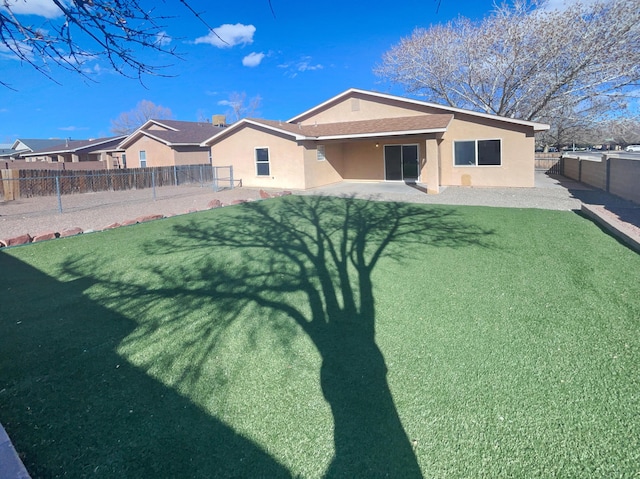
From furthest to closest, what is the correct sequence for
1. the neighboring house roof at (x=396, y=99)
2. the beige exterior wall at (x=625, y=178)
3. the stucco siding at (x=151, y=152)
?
the stucco siding at (x=151, y=152), the neighboring house roof at (x=396, y=99), the beige exterior wall at (x=625, y=178)

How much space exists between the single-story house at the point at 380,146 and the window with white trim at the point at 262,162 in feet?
0.18

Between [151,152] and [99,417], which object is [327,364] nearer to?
[99,417]

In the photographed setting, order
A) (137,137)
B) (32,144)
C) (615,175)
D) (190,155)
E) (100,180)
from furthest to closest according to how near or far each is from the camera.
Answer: (32,144) → (137,137) → (190,155) → (100,180) → (615,175)

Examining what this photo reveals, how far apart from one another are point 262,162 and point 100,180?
952 centimetres

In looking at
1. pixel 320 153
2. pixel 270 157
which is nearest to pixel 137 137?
pixel 270 157

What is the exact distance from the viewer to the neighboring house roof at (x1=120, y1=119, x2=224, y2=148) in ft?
90.0

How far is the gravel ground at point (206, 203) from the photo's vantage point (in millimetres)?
11070

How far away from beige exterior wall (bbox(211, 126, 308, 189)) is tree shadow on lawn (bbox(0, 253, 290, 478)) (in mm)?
15594

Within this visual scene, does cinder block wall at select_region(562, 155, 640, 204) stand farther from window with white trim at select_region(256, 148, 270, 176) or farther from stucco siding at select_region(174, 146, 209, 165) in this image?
stucco siding at select_region(174, 146, 209, 165)

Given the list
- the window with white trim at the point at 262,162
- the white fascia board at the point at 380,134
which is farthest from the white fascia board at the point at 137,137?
the white fascia board at the point at 380,134

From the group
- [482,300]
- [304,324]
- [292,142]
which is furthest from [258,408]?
[292,142]

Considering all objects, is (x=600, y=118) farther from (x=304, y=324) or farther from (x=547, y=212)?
(x=304, y=324)

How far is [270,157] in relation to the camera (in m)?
20.0

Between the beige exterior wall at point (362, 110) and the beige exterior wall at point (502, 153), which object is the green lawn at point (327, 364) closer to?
the beige exterior wall at point (502, 153)
